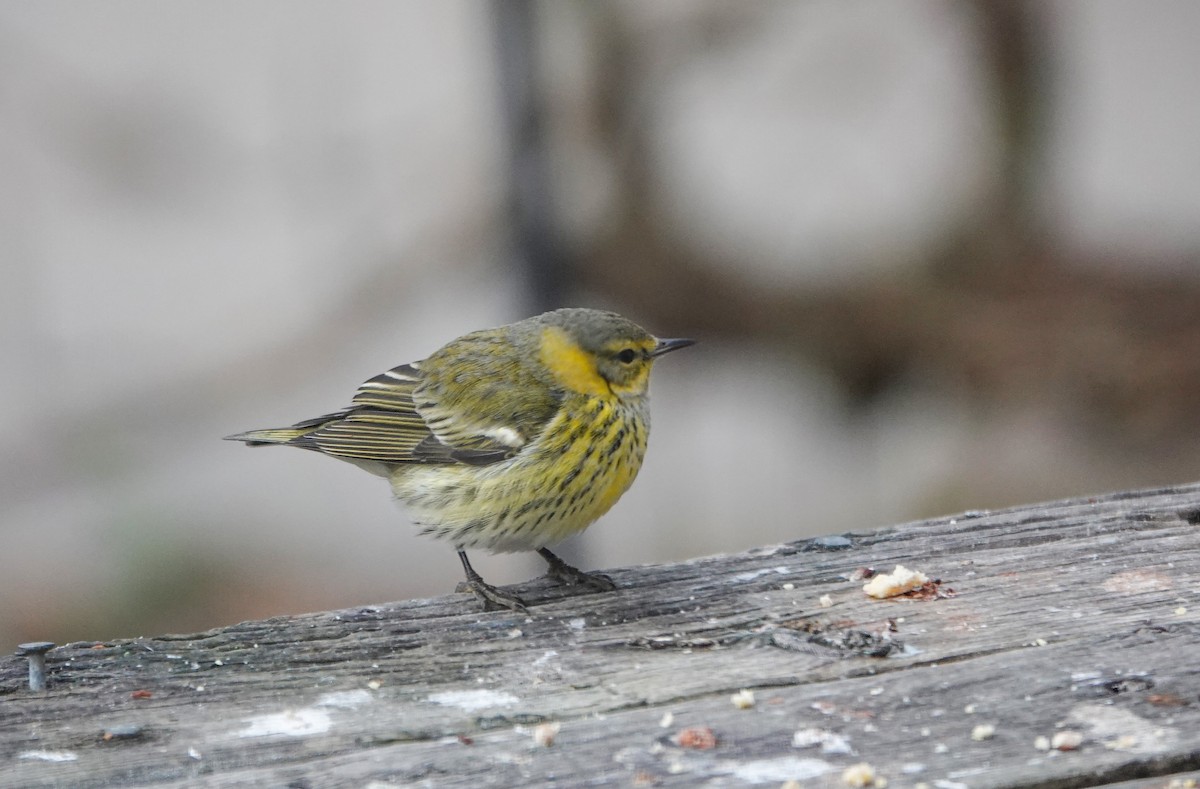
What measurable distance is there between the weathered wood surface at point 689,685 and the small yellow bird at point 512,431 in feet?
1.33

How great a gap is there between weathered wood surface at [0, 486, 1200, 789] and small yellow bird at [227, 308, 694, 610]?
1.33 ft

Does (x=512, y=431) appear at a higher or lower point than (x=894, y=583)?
higher

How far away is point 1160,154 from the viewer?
28.2 feet

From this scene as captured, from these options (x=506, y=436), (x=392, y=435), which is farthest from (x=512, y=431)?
(x=392, y=435)

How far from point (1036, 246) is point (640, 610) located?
430 centimetres

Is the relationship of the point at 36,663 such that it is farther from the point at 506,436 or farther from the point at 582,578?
the point at 506,436

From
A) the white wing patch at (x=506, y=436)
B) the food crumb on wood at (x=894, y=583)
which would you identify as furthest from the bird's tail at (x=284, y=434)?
the food crumb on wood at (x=894, y=583)

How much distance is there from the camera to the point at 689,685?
98.6 inches

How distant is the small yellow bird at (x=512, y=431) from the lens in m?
3.61

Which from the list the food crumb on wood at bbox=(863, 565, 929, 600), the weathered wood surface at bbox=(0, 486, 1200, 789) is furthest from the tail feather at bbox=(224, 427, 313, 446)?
the food crumb on wood at bbox=(863, 565, 929, 600)

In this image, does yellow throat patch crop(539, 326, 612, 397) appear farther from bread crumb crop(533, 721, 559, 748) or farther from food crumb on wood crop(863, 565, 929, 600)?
bread crumb crop(533, 721, 559, 748)

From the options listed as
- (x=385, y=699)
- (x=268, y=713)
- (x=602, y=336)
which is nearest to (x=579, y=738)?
(x=385, y=699)

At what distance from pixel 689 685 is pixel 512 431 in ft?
4.44

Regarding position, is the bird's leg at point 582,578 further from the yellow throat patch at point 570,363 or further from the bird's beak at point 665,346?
the bird's beak at point 665,346
